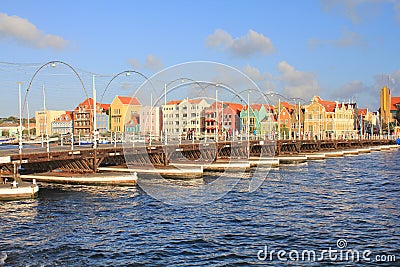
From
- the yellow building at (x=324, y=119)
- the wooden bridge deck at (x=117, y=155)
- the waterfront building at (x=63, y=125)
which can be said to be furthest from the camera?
the waterfront building at (x=63, y=125)

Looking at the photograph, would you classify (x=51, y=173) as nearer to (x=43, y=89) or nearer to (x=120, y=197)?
(x=120, y=197)

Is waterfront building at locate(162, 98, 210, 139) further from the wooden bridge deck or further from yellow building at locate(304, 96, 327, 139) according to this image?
yellow building at locate(304, 96, 327, 139)

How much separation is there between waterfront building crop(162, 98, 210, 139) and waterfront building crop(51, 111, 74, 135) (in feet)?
195

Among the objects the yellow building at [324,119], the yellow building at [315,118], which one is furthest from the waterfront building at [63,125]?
the yellow building at [324,119]

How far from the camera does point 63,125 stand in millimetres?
165500

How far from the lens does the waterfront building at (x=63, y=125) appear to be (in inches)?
6473

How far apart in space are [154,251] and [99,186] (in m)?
23.8

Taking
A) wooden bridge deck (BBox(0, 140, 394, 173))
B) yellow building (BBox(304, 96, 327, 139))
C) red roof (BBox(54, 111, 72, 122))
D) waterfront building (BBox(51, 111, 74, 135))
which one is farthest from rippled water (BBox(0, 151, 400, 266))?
red roof (BBox(54, 111, 72, 122))

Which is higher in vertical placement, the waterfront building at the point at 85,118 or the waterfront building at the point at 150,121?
the waterfront building at the point at 85,118

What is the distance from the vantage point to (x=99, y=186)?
4594cm

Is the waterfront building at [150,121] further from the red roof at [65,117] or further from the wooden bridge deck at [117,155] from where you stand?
the red roof at [65,117]

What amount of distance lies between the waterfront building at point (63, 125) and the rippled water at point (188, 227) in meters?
124

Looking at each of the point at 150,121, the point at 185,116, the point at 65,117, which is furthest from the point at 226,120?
the point at 65,117

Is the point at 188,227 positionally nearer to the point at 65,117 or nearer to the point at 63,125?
the point at 63,125
